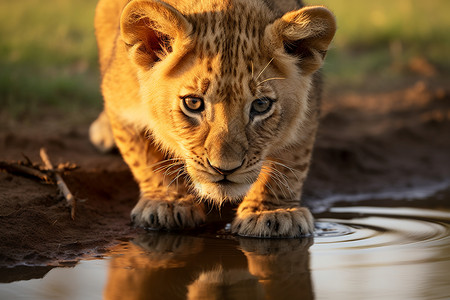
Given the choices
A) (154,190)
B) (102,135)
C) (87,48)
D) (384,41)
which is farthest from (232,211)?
(384,41)

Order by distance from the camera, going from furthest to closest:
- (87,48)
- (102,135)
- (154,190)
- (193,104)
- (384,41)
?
(384,41) < (87,48) < (102,135) < (154,190) < (193,104)

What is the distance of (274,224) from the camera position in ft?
14.1

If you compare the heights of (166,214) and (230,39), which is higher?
(230,39)

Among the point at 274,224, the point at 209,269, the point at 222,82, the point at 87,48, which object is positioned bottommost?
the point at 209,269

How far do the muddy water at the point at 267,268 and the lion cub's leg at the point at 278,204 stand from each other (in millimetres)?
98

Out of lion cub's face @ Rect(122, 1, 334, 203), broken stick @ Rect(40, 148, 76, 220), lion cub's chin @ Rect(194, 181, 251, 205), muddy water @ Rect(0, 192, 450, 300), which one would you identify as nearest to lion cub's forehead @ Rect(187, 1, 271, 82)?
lion cub's face @ Rect(122, 1, 334, 203)

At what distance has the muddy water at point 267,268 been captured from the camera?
306 cm

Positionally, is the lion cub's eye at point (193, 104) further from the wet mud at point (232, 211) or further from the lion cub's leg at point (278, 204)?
the wet mud at point (232, 211)

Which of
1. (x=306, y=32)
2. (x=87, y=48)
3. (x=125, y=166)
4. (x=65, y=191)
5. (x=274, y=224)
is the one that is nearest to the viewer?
(x=306, y=32)

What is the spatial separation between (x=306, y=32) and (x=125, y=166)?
219cm

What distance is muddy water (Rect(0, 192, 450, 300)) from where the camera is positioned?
10.0ft

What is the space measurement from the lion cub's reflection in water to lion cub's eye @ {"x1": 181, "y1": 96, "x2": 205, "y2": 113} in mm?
758

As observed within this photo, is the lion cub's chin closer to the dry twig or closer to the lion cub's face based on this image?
the lion cub's face

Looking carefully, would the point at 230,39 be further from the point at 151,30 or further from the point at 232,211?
the point at 232,211
